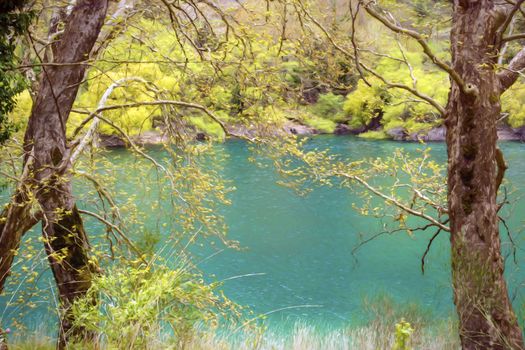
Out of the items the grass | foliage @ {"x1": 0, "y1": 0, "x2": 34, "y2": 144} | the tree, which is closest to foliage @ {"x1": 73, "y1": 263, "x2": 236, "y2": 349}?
foliage @ {"x1": 0, "y1": 0, "x2": 34, "y2": 144}

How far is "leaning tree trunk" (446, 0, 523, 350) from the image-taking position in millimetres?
4125

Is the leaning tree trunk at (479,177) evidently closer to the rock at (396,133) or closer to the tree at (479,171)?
the tree at (479,171)

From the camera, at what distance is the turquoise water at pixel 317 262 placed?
961 cm

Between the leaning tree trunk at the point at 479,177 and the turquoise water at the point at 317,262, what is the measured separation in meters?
3.53

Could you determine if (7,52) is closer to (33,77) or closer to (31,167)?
(31,167)

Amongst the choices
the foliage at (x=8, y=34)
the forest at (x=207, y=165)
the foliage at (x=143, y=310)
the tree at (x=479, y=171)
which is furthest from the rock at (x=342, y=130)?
the foliage at (x=143, y=310)

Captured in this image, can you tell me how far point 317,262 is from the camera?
1180 centimetres

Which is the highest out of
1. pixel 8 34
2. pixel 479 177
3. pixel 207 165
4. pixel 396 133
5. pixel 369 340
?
pixel 8 34

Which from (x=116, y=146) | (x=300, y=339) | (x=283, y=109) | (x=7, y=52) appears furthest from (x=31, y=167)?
(x=116, y=146)

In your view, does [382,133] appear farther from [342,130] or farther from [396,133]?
[342,130]

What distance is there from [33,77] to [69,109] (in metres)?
1.45

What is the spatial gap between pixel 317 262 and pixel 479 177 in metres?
7.80

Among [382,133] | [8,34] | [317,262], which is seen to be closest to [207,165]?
[8,34]

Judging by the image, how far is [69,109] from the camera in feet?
16.7
